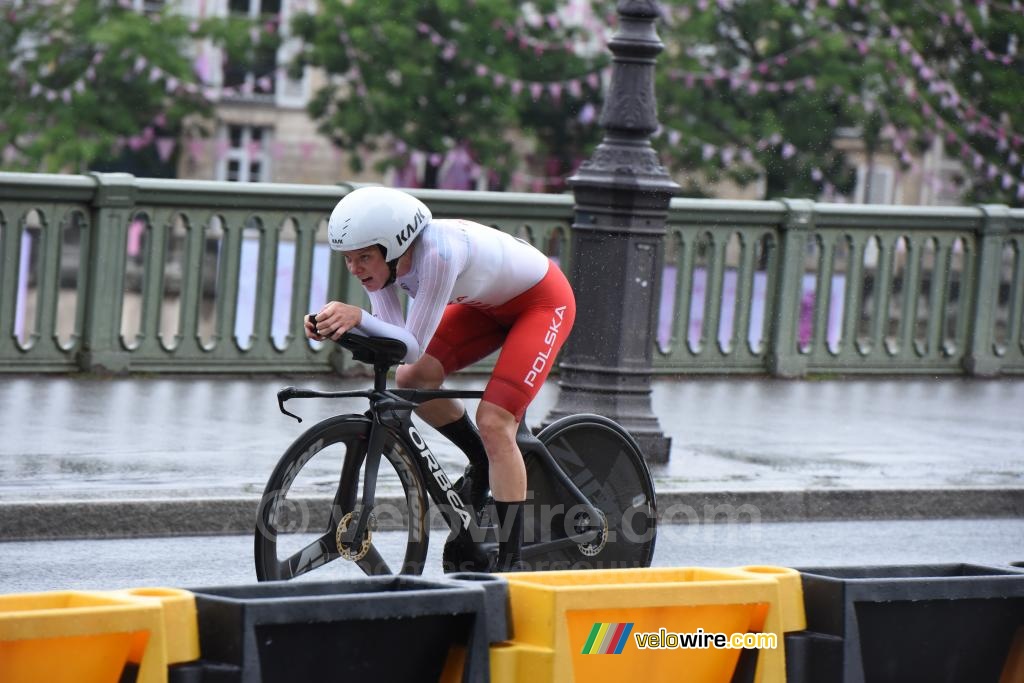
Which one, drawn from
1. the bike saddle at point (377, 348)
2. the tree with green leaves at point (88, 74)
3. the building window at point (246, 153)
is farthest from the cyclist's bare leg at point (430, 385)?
Result: the building window at point (246, 153)

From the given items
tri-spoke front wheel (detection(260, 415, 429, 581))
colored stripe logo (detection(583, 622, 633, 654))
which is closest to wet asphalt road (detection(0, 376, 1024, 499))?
tri-spoke front wheel (detection(260, 415, 429, 581))

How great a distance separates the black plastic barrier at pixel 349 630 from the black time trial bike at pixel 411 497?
4.46ft

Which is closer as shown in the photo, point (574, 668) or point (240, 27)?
point (574, 668)

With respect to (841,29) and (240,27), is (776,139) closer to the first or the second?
(841,29)

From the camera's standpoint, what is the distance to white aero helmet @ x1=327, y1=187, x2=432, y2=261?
20.4 ft

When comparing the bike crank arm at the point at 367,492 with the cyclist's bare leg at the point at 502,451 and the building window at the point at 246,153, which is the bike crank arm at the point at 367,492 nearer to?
the cyclist's bare leg at the point at 502,451

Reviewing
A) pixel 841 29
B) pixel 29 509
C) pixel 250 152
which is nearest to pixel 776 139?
pixel 841 29

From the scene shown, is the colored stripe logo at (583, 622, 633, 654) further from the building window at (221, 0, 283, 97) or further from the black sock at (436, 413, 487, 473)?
the building window at (221, 0, 283, 97)

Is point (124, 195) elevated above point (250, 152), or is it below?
below

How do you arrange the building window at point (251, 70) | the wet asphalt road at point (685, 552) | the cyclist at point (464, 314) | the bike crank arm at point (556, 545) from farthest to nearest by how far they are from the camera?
the building window at point (251, 70) < the wet asphalt road at point (685, 552) < the bike crank arm at point (556, 545) < the cyclist at point (464, 314)

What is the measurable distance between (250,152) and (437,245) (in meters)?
55.0

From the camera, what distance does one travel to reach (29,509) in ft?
27.4

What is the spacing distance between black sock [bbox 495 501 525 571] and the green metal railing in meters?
3.88

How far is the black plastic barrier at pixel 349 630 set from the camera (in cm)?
436
